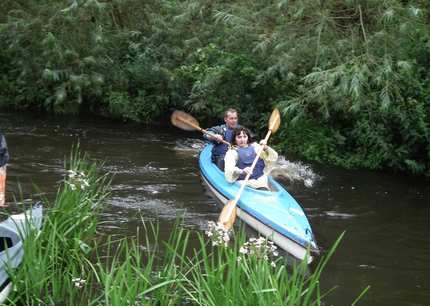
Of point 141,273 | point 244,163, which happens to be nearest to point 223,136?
point 244,163

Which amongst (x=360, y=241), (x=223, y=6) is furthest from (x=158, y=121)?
(x=360, y=241)

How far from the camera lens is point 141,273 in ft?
10.8

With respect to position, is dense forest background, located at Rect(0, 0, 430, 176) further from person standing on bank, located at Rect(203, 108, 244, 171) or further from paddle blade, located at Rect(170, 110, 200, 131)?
paddle blade, located at Rect(170, 110, 200, 131)

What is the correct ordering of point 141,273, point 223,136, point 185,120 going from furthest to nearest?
1. point 185,120
2. point 223,136
3. point 141,273

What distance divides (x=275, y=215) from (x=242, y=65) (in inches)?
249

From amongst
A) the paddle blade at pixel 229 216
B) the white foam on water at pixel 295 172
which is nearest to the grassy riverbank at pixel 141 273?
the paddle blade at pixel 229 216

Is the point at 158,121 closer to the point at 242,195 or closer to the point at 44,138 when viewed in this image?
the point at 44,138

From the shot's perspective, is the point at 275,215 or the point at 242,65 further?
the point at 242,65

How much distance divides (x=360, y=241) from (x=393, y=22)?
109 inches

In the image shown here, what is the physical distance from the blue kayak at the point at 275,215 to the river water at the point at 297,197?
341 millimetres

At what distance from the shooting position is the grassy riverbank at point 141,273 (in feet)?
9.88

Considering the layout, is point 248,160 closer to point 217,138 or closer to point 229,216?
point 217,138

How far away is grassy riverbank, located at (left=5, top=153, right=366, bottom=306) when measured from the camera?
3012 millimetres

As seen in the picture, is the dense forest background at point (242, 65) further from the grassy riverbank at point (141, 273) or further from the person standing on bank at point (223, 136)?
the grassy riverbank at point (141, 273)
